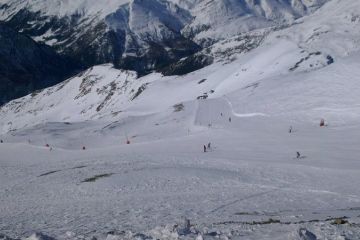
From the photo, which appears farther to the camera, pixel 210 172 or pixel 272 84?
pixel 272 84

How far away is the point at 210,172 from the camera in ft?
129

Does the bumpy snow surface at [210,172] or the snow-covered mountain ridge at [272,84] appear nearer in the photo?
the bumpy snow surface at [210,172]

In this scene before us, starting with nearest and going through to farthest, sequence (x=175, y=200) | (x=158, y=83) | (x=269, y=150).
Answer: (x=175, y=200)
(x=269, y=150)
(x=158, y=83)

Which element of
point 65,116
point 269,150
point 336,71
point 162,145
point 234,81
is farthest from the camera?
point 65,116

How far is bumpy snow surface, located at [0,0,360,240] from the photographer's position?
24109 mm

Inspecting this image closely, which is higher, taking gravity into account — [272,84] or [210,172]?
[272,84]

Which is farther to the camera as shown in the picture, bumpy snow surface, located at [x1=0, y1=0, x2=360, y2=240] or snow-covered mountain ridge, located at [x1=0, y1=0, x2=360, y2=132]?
snow-covered mountain ridge, located at [x1=0, y1=0, x2=360, y2=132]

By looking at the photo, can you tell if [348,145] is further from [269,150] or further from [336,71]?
[336,71]

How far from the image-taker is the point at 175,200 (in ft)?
101

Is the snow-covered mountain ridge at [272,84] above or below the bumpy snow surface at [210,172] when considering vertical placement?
above

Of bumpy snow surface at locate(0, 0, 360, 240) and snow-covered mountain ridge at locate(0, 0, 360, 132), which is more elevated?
snow-covered mountain ridge at locate(0, 0, 360, 132)

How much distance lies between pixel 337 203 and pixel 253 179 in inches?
342

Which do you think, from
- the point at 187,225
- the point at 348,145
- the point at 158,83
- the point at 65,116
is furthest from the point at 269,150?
the point at 65,116

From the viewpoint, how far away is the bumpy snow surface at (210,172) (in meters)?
24.1
